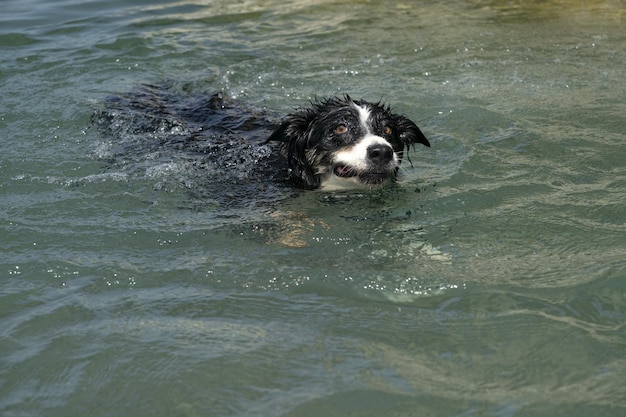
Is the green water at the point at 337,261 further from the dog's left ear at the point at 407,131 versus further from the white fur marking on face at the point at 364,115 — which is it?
the white fur marking on face at the point at 364,115

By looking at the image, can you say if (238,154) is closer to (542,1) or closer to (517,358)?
(517,358)

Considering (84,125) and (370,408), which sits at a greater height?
(84,125)

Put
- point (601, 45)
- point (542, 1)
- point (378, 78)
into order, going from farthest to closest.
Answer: point (542, 1) → point (601, 45) → point (378, 78)

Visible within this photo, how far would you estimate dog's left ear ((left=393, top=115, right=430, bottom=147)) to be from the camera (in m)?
6.85

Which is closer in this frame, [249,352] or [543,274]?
[249,352]

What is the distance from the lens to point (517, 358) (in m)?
4.29

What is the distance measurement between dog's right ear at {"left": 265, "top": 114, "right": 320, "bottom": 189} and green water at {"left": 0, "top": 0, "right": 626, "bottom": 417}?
0.60 feet

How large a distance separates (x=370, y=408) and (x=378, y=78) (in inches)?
258

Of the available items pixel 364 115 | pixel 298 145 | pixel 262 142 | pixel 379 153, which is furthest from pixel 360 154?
pixel 262 142

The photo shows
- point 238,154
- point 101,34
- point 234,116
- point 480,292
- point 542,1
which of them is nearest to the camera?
point 480,292

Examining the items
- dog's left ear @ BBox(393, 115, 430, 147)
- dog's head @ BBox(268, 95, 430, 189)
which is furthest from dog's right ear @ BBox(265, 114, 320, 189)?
dog's left ear @ BBox(393, 115, 430, 147)

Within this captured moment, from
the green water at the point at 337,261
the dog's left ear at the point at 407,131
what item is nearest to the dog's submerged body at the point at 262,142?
the dog's left ear at the point at 407,131

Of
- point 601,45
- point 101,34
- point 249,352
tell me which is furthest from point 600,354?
point 101,34

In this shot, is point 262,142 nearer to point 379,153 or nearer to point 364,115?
point 364,115
